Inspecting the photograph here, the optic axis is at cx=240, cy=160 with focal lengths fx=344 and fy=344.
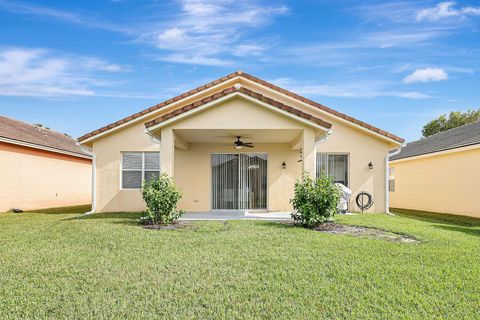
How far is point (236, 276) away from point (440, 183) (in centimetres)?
1573

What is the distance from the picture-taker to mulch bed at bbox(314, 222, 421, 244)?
8.51m

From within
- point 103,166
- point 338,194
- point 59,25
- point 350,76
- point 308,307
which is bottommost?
point 308,307

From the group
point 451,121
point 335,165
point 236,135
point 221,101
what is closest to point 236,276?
point 221,101

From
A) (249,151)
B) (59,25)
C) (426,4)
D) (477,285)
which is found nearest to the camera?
(477,285)

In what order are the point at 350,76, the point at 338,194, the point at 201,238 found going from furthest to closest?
the point at 350,76 → the point at 338,194 → the point at 201,238

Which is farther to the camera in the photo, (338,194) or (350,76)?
(350,76)

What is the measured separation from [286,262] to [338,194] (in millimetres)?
4362

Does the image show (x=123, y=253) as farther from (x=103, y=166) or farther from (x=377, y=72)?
(x=377, y=72)

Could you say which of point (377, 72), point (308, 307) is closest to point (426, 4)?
point (377, 72)

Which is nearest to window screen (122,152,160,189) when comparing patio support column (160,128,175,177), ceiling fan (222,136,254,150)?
ceiling fan (222,136,254,150)

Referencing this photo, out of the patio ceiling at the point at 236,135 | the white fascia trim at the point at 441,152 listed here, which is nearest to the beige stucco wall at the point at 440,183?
the white fascia trim at the point at 441,152

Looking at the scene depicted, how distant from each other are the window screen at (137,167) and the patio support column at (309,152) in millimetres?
7061

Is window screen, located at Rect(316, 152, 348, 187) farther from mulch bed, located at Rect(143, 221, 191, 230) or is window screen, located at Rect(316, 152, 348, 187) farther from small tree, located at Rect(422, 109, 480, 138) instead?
small tree, located at Rect(422, 109, 480, 138)

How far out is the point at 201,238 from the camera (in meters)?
8.22
